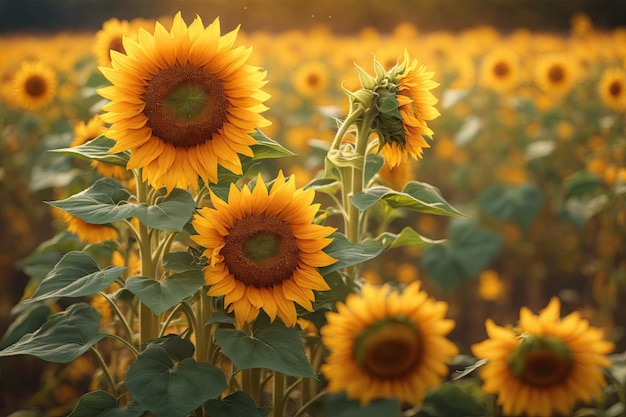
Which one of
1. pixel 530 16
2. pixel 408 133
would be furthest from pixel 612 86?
pixel 530 16

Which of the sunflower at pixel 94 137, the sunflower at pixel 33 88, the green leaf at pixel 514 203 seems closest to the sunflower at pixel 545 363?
the sunflower at pixel 94 137

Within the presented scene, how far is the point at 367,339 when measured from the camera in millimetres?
961

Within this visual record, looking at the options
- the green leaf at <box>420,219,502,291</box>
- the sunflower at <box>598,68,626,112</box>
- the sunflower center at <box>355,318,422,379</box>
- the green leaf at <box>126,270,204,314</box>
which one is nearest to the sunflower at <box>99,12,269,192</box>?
the green leaf at <box>126,270,204,314</box>

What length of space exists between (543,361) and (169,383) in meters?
0.52

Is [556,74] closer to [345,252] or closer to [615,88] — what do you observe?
[615,88]

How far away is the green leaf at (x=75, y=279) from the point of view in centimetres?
106

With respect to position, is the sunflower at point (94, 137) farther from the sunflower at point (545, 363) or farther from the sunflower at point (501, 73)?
the sunflower at point (501, 73)

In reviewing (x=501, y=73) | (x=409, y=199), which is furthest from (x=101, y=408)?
(x=501, y=73)

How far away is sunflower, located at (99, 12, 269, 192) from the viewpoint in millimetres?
1133

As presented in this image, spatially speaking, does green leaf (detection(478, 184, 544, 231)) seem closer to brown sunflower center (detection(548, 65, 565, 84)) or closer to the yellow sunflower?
brown sunflower center (detection(548, 65, 565, 84))

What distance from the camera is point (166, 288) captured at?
1.08 m

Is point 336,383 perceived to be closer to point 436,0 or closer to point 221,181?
point 221,181

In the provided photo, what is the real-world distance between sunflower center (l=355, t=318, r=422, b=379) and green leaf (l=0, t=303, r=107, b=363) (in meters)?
0.43

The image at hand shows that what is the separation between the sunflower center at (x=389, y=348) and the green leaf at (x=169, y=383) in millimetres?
227
